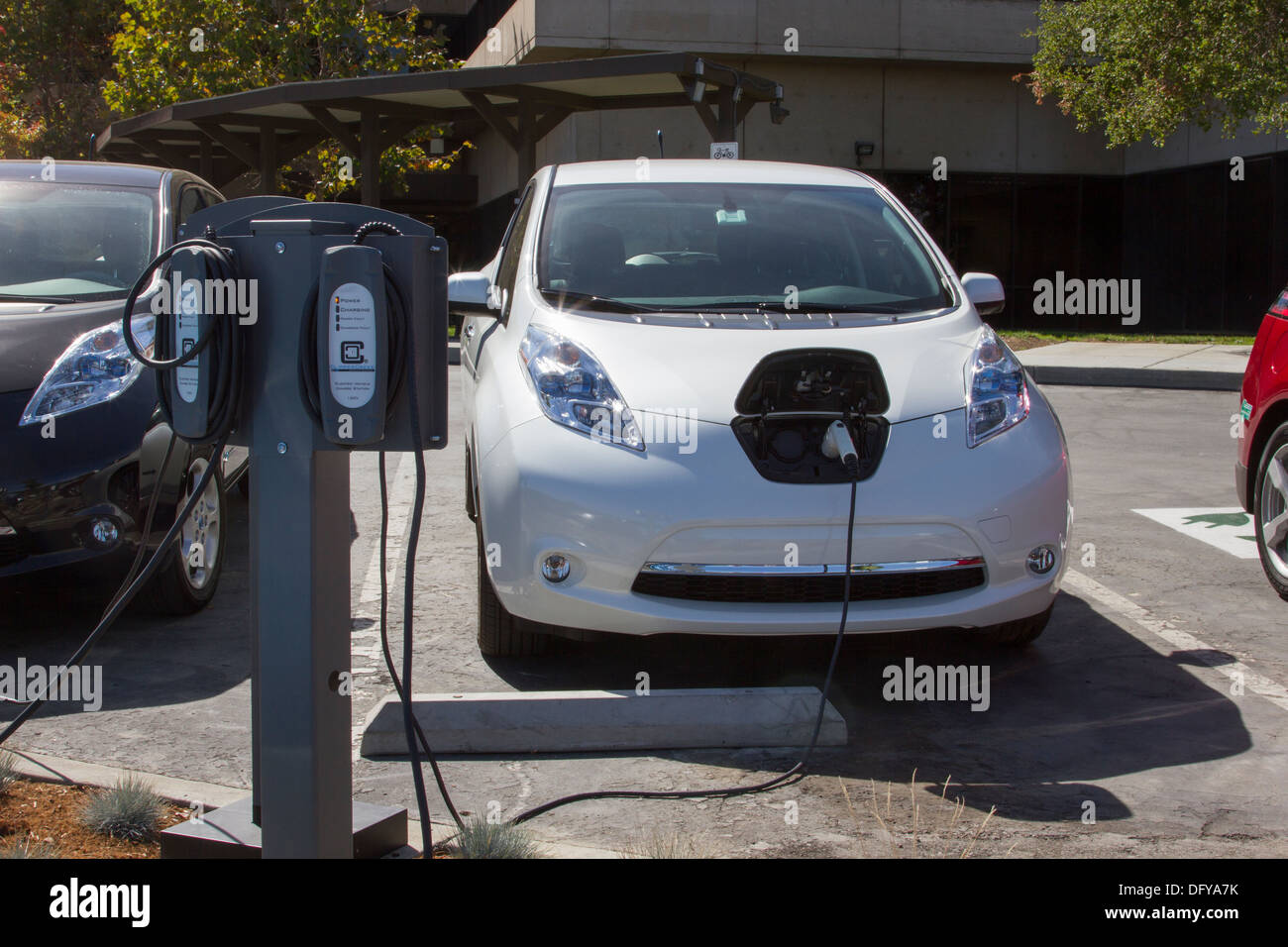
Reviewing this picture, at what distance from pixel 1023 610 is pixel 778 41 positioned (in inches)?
879

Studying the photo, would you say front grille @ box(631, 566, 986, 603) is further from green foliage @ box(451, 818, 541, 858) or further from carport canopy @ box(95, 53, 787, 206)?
carport canopy @ box(95, 53, 787, 206)

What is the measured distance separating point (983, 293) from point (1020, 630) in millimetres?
1338

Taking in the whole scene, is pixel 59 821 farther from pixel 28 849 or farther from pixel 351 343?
pixel 351 343

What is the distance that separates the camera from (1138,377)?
14547 millimetres

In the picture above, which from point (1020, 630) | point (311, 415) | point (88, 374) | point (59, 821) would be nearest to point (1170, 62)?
point (1020, 630)

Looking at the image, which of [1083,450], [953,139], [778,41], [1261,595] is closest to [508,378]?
[1261,595]

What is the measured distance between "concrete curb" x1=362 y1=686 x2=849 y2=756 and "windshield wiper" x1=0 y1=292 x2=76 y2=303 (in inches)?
97.3

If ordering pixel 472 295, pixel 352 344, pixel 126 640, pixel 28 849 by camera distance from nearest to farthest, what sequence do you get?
1. pixel 352 344
2. pixel 28 849
3. pixel 126 640
4. pixel 472 295

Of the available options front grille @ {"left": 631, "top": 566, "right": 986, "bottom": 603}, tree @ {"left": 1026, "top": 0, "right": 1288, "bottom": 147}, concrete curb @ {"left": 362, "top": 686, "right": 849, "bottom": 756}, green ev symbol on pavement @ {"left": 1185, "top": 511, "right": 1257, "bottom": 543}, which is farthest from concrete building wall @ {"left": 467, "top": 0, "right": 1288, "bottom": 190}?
concrete curb @ {"left": 362, "top": 686, "right": 849, "bottom": 756}

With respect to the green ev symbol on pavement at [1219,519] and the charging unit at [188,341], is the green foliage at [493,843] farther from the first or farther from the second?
Result: the green ev symbol on pavement at [1219,519]

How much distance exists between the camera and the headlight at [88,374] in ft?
15.3

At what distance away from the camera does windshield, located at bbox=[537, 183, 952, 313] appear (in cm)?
489

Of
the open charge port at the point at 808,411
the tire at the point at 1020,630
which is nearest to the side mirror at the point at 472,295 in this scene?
the open charge port at the point at 808,411
